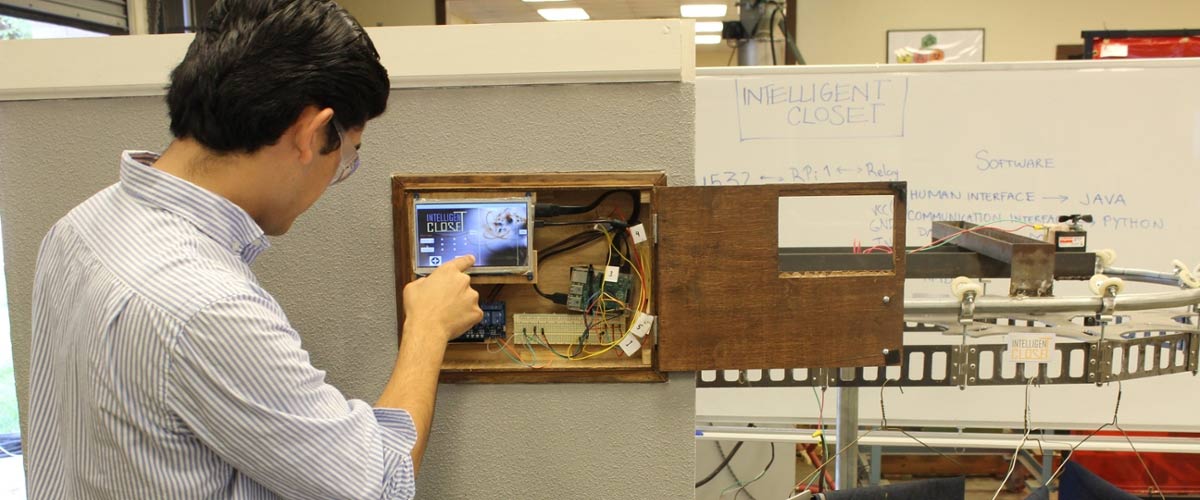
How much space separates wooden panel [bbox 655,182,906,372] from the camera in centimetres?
101

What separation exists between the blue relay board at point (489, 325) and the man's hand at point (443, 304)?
139mm

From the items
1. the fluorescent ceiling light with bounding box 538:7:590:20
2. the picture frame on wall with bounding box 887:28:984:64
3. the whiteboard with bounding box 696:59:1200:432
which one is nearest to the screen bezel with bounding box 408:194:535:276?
the whiteboard with bounding box 696:59:1200:432

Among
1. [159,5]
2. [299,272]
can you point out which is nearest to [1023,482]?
[299,272]

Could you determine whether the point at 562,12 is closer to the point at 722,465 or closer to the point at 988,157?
the point at 988,157

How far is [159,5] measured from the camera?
3439mm

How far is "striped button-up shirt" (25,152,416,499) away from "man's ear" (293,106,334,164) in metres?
0.08

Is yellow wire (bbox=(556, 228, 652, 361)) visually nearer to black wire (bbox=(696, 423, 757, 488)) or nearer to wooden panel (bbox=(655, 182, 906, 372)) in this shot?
wooden panel (bbox=(655, 182, 906, 372))

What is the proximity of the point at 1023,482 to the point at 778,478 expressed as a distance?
4.40ft

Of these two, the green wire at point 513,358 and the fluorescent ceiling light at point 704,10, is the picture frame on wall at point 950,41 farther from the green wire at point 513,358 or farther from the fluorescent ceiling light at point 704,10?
the green wire at point 513,358

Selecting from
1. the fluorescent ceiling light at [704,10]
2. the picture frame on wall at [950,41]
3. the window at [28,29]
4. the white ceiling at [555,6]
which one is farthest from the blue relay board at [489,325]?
the fluorescent ceiling light at [704,10]

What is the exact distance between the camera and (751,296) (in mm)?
1039

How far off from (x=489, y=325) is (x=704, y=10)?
5.95 metres

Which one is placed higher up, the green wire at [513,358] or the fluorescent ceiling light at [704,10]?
the fluorescent ceiling light at [704,10]

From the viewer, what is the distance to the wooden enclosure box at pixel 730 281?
3.33 ft
